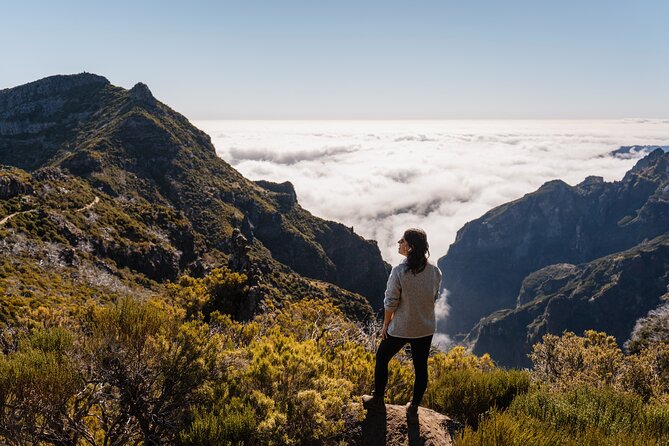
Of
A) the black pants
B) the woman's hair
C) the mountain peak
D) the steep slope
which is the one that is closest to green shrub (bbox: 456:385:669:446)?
the black pants

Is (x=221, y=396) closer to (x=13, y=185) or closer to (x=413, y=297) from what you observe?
(x=413, y=297)

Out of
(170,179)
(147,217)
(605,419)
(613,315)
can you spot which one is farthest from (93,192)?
(613,315)

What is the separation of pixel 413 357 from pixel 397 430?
103 cm

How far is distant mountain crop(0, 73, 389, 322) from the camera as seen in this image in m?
51.9

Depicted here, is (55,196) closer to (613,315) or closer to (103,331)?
(103,331)

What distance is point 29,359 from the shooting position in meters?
5.05

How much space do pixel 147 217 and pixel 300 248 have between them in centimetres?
4991

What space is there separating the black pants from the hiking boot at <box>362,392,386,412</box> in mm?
84

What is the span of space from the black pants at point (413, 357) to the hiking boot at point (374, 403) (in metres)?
0.08

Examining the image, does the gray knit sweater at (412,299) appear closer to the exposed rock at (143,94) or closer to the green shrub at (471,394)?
the green shrub at (471,394)


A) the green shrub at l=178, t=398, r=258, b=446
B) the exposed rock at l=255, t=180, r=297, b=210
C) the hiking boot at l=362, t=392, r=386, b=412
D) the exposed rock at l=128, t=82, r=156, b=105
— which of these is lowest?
the exposed rock at l=255, t=180, r=297, b=210

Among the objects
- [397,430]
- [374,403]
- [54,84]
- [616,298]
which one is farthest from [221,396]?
[616,298]

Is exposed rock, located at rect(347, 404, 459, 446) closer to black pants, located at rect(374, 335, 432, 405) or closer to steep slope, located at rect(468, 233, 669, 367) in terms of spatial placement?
black pants, located at rect(374, 335, 432, 405)

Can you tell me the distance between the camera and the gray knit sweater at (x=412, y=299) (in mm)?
5711
